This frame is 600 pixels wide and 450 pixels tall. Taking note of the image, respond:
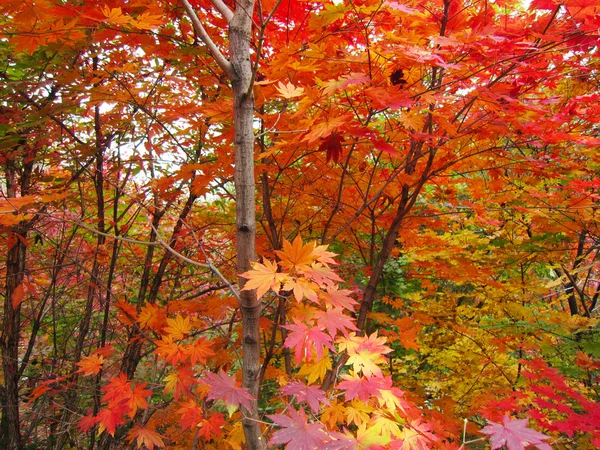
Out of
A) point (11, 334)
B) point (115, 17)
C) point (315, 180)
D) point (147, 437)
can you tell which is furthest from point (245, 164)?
point (11, 334)

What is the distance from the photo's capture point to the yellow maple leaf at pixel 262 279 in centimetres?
106

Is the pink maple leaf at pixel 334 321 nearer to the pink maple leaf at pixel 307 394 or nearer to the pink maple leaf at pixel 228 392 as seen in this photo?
the pink maple leaf at pixel 307 394

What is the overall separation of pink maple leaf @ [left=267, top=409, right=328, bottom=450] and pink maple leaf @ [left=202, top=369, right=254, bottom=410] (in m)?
0.12

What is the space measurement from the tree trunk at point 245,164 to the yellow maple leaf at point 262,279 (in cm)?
14

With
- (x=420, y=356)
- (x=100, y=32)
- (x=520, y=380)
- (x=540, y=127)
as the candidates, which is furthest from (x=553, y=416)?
(x=100, y=32)

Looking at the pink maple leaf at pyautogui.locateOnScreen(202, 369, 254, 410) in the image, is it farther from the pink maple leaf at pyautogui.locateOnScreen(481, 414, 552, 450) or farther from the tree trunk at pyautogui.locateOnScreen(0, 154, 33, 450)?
the tree trunk at pyautogui.locateOnScreen(0, 154, 33, 450)

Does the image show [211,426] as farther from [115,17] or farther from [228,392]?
[115,17]

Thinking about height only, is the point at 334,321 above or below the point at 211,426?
above

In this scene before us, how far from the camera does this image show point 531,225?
3713 millimetres

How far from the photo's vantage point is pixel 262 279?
111cm

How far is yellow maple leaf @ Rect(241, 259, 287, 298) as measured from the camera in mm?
1064

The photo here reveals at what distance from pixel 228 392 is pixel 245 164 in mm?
786

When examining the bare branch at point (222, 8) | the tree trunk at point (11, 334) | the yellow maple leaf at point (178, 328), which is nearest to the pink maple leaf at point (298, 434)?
the yellow maple leaf at point (178, 328)

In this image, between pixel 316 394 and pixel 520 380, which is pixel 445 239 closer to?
pixel 520 380
